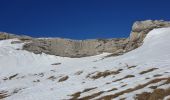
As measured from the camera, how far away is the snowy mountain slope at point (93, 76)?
139ft

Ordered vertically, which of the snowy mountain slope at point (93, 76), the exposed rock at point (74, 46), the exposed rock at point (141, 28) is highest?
the exposed rock at point (141, 28)

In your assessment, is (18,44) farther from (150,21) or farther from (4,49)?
(150,21)

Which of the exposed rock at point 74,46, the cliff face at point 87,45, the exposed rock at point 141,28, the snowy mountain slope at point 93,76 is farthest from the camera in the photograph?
the exposed rock at point 74,46

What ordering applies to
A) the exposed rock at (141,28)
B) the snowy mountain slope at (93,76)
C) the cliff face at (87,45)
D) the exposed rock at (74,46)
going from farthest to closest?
the exposed rock at (74,46)
the cliff face at (87,45)
the exposed rock at (141,28)
the snowy mountain slope at (93,76)

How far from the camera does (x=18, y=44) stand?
116375 millimetres

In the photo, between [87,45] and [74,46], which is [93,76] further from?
[87,45]

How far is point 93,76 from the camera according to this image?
6188 cm

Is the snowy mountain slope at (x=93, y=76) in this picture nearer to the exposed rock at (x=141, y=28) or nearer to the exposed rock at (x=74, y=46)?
the exposed rock at (x=141, y=28)

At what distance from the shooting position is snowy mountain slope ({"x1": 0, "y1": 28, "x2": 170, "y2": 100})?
42.3 metres

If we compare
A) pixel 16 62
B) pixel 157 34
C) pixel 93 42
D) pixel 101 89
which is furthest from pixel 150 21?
pixel 101 89

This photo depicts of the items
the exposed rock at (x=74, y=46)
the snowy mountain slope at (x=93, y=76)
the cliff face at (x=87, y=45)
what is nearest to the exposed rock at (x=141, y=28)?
the cliff face at (x=87, y=45)

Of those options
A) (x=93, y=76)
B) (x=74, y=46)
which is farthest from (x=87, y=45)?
(x=93, y=76)

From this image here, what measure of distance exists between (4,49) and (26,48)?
21.9 feet

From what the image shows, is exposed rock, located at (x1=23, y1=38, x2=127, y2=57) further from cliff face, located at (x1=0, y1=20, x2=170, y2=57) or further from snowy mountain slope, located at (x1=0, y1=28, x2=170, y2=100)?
snowy mountain slope, located at (x1=0, y1=28, x2=170, y2=100)
